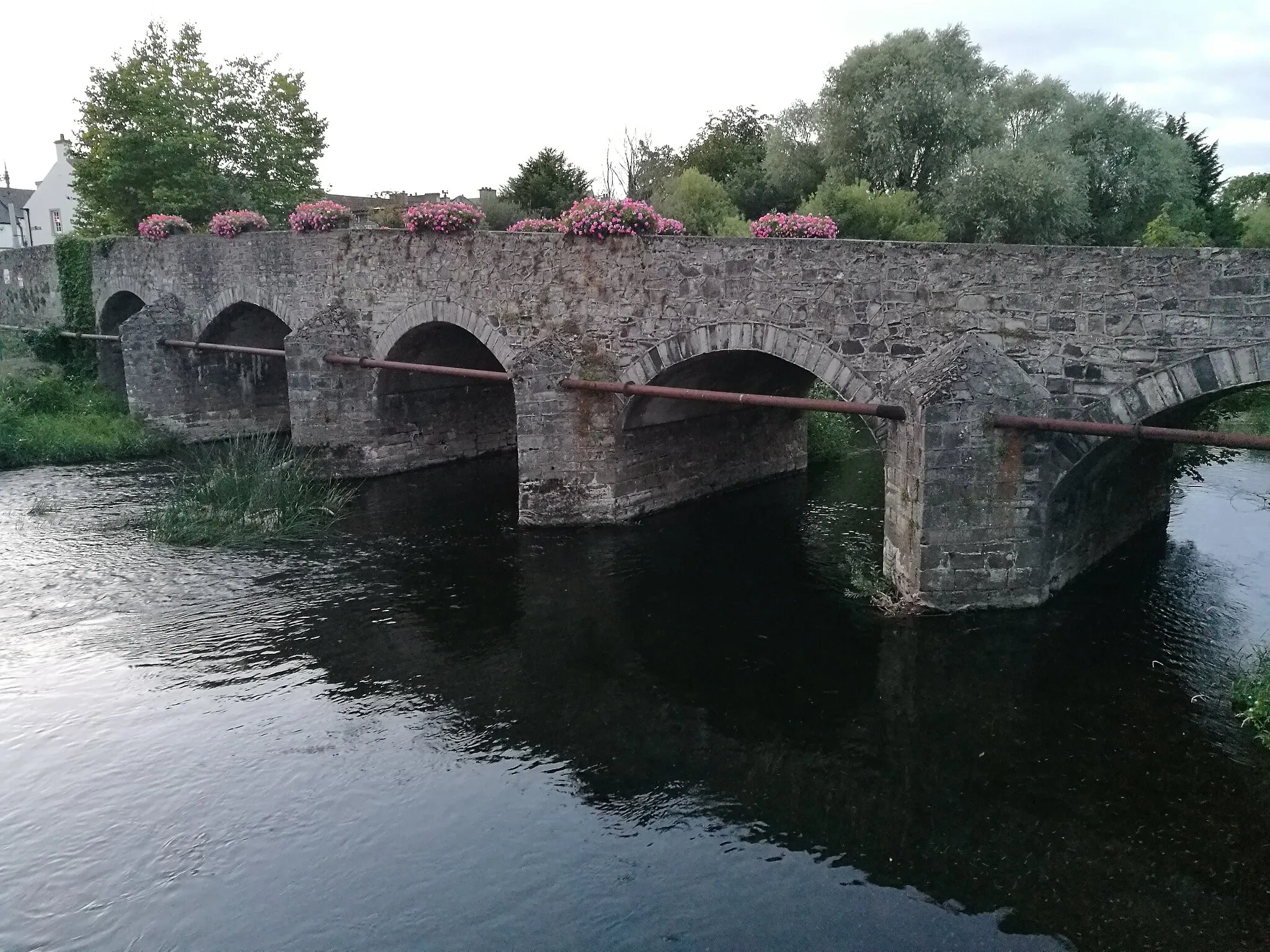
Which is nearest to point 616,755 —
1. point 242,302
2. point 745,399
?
point 745,399

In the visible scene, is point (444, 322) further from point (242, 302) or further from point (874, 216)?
point (874, 216)

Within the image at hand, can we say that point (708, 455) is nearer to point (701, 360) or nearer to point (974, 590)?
point (701, 360)

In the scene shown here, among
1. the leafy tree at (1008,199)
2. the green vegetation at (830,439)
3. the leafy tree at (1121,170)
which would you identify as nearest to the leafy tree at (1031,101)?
the leafy tree at (1121,170)

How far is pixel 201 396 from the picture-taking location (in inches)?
915

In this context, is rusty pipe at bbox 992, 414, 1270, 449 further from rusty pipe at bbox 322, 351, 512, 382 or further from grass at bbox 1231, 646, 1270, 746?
rusty pipe at bbox 322, 351, 512, 382

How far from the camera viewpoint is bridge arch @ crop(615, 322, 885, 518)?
1202cm

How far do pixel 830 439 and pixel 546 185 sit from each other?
47.7 feet

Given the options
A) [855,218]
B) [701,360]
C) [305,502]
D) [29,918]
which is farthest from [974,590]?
A: [855,218]

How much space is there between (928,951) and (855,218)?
739 inches

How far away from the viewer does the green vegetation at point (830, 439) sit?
20.0 m

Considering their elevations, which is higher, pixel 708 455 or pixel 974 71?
pixel 974 71

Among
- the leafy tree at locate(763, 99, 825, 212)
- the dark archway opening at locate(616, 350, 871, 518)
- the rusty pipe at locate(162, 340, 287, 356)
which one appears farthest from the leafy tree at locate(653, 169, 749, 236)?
the rusty pipe at locate(162, 340, 287, 356)

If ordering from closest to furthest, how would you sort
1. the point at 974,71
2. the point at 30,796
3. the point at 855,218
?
1. the point at 30,796
2. the point at 855,218
3. the point at 974,71

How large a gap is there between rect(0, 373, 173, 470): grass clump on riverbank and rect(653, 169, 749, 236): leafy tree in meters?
14.2
